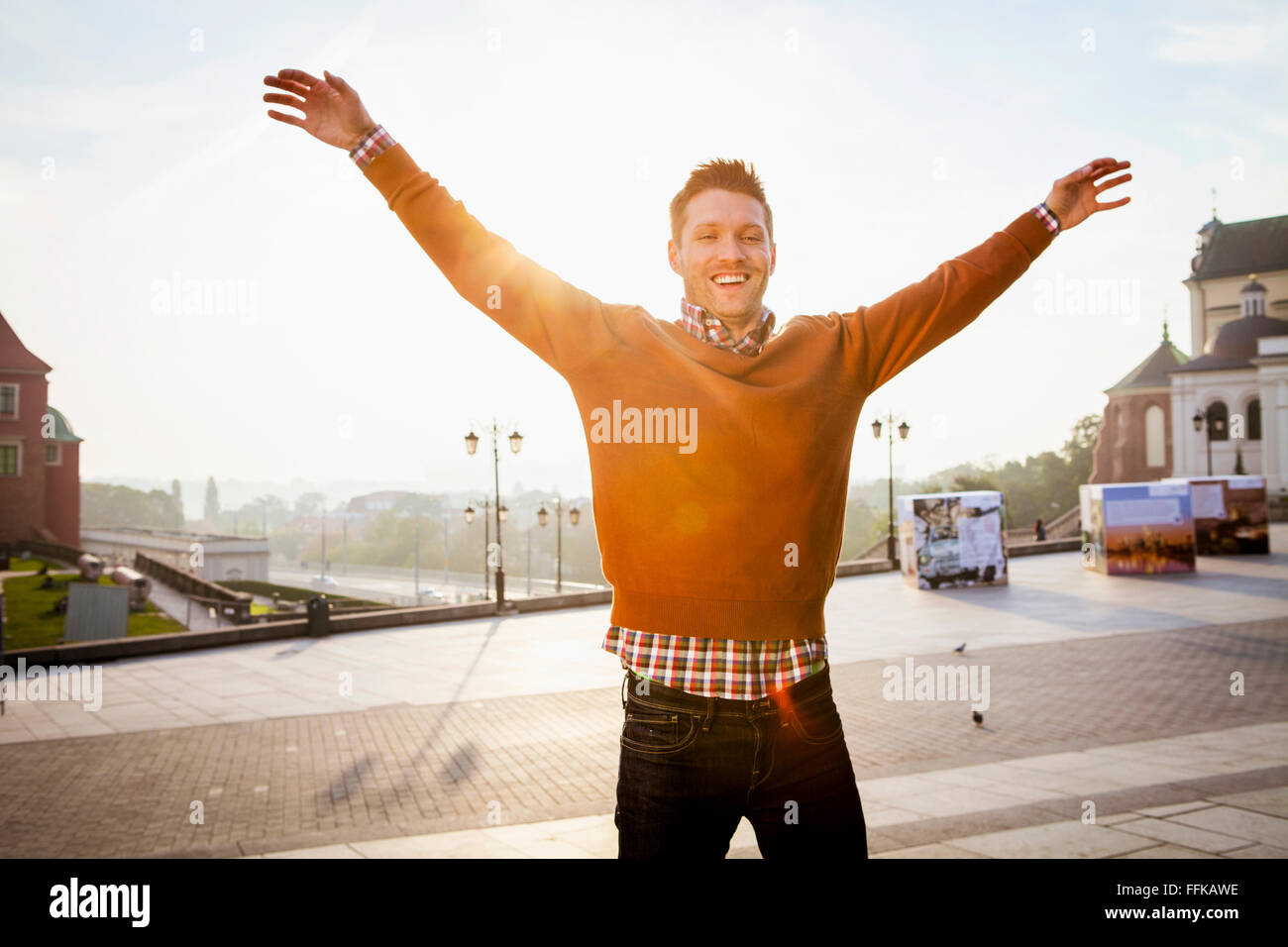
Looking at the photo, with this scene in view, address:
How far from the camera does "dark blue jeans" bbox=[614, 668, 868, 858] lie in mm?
2268

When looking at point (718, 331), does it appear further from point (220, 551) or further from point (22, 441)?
point (220, 551)

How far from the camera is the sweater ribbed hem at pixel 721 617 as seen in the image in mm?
2303

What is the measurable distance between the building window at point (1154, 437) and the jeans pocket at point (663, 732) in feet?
251

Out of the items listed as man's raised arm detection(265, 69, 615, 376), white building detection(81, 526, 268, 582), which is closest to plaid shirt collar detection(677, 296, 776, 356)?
man's raised arm detection(265, 69, 615, 376)

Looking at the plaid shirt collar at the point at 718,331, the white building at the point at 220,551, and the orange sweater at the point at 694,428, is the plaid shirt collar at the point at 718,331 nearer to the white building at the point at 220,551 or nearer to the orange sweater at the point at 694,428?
the orange sweater at the point at 694,428

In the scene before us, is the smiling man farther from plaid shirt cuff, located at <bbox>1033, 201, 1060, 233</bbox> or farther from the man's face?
plaid shirt cuff, located at <bbox>1033, 201, 1060, 233</bbox>

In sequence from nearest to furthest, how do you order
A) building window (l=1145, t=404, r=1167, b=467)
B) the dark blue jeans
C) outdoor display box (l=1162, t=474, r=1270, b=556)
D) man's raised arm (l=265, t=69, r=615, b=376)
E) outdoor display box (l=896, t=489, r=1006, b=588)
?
the dark blue jeans < man's raised arm (l=265, t=69, r=615, b=376) < outdoor display box (l=896, t=489, r=1006, b=588) < outdoor display box (l=1162, t=474, r=1270, b=556) < building window (l=1145, t=404, r=1167, b=467)

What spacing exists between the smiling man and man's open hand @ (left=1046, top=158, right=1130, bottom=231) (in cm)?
73

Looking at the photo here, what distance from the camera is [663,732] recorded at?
2299mm

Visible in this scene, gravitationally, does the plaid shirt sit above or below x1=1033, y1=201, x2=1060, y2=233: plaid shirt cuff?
below

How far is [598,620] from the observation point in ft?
74.8

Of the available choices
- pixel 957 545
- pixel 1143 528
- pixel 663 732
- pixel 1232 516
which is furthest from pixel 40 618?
pixel 1232 516
